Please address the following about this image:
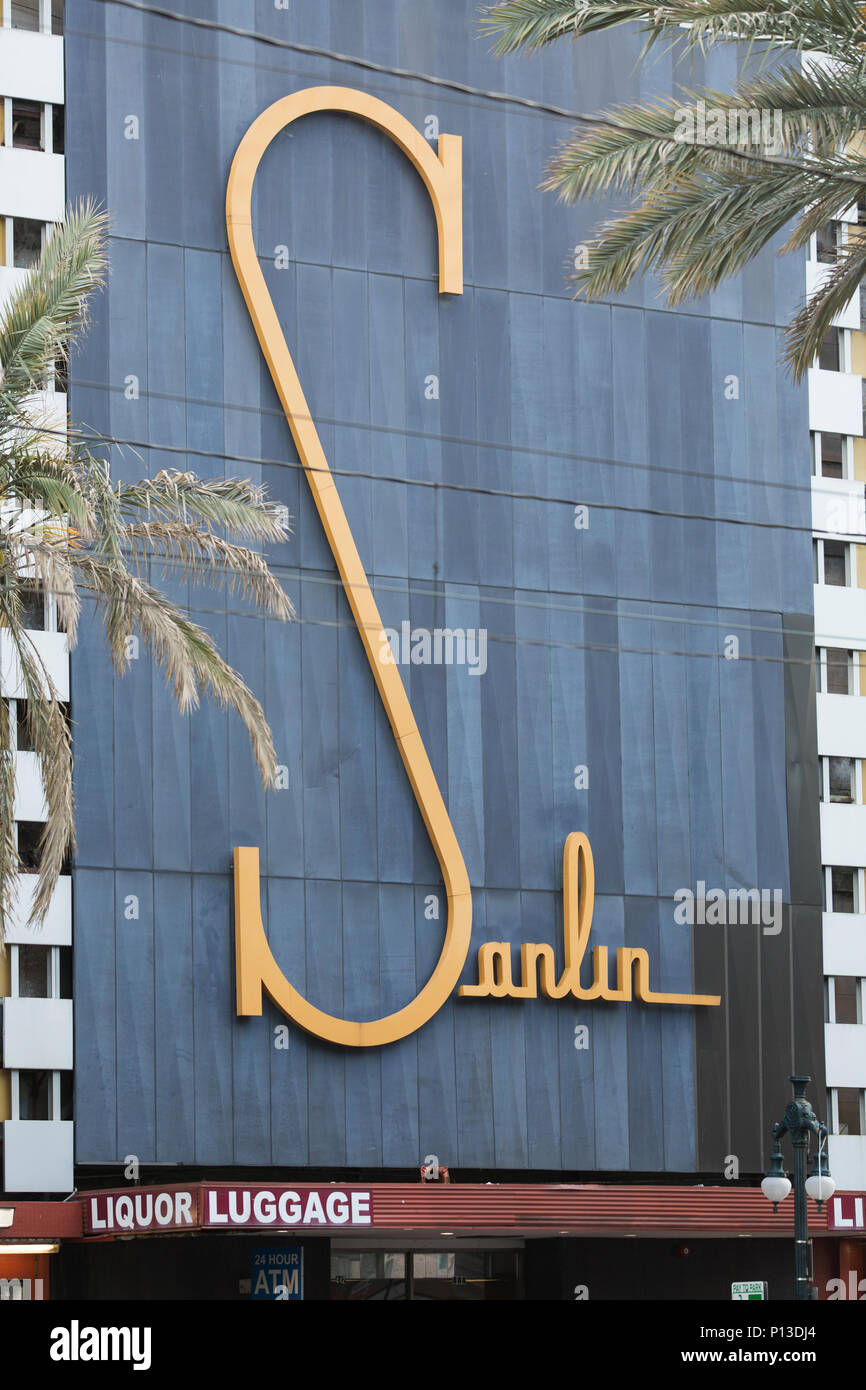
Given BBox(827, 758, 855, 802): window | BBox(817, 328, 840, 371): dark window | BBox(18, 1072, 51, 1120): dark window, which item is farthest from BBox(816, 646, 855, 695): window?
BBox(18, 1072, 51, 1120): dark window

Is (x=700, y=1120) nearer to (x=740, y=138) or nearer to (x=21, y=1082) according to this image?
(x=21, y=1082)

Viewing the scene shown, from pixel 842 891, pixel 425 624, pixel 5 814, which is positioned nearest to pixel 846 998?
pixel 842 891

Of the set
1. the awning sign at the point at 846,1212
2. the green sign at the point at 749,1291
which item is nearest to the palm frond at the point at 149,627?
the green sign at the point at 749,1291

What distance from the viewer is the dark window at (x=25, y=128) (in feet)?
117

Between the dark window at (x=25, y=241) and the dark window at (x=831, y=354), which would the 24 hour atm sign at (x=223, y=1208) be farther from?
the dark window at (x=831, y=354)

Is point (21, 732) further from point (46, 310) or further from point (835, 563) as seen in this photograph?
point (835, 563)

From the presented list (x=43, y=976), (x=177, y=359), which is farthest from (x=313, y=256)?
(x=43, y=976)

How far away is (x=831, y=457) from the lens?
4166cm

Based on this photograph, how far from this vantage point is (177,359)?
35750 mm

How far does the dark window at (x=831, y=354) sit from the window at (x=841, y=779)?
313 inches

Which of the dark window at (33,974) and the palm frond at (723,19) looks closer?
the palm frond at (723,19)

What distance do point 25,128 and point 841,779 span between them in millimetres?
19675

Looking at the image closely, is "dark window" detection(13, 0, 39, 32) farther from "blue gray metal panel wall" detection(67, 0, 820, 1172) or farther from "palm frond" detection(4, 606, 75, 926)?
"palm frond" detection(4, 606, 75, 926)
